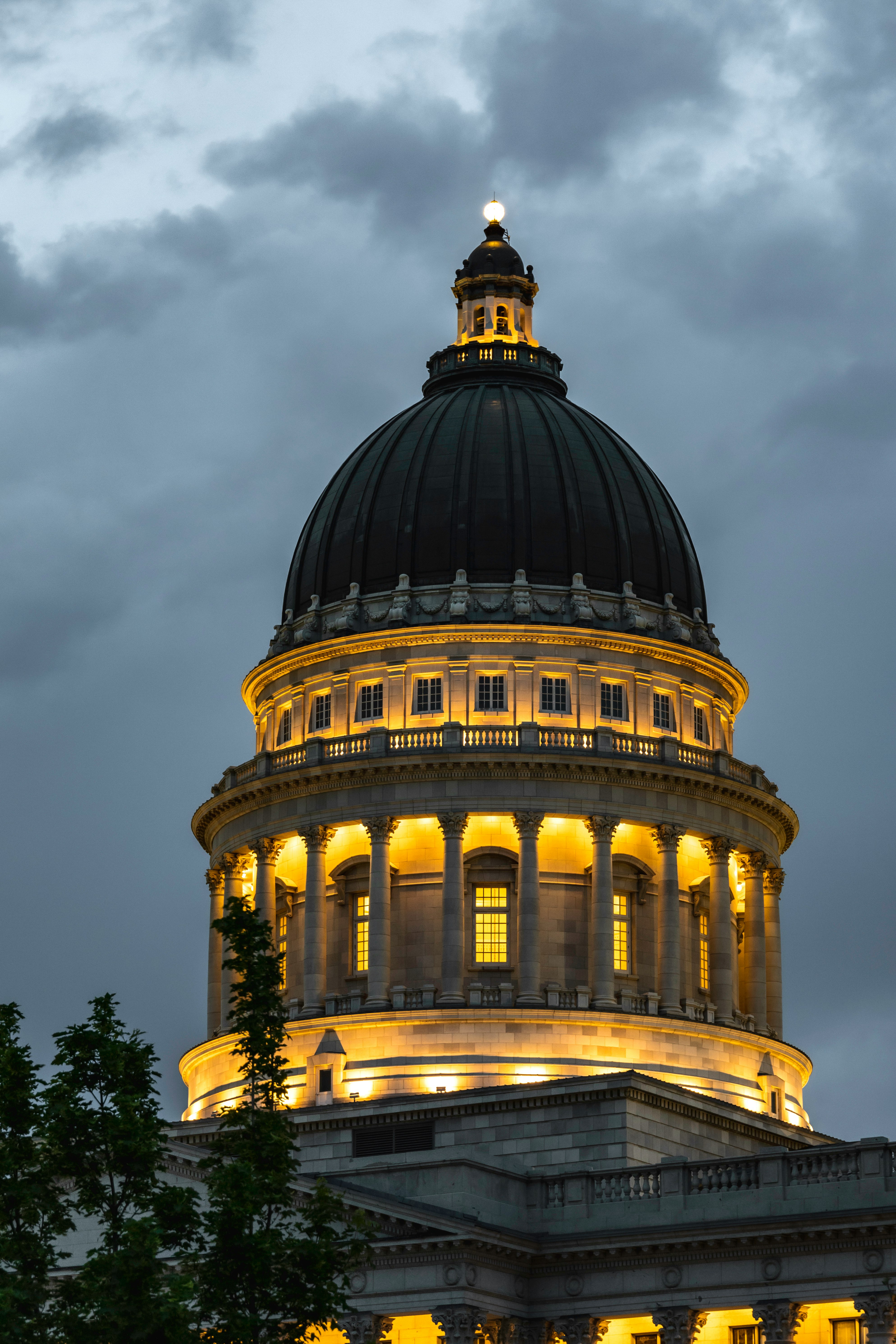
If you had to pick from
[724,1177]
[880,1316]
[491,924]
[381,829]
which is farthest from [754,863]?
[880,1316]

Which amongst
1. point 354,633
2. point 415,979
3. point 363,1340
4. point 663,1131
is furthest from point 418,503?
point 363,1340

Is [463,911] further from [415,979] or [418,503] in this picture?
[418,503]

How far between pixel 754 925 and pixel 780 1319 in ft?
101

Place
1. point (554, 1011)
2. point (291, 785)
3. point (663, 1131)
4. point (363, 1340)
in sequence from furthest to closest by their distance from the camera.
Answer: point (291, 785), point (554, 1011), point (663, 1131), point (363, 1340)

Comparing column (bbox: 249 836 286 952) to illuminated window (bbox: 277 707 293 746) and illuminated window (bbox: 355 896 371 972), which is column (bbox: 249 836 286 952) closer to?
illuminated window (bbox: 355 896 371 972)

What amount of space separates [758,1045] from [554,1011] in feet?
29.7

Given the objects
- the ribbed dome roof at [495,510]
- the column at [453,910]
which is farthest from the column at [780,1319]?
the ribbed dome roof at [495,510]

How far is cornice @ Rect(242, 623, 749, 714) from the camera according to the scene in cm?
9019

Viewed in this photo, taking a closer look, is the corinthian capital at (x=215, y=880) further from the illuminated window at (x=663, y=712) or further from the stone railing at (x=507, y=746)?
the illuminated window at (x=663, y=712)

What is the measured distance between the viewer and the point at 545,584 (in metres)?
92.2

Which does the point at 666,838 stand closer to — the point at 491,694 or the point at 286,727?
the point at 491,694

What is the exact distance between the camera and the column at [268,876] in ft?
295

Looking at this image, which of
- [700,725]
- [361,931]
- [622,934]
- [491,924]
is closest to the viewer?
[491,924]

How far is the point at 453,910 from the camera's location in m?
85.4
